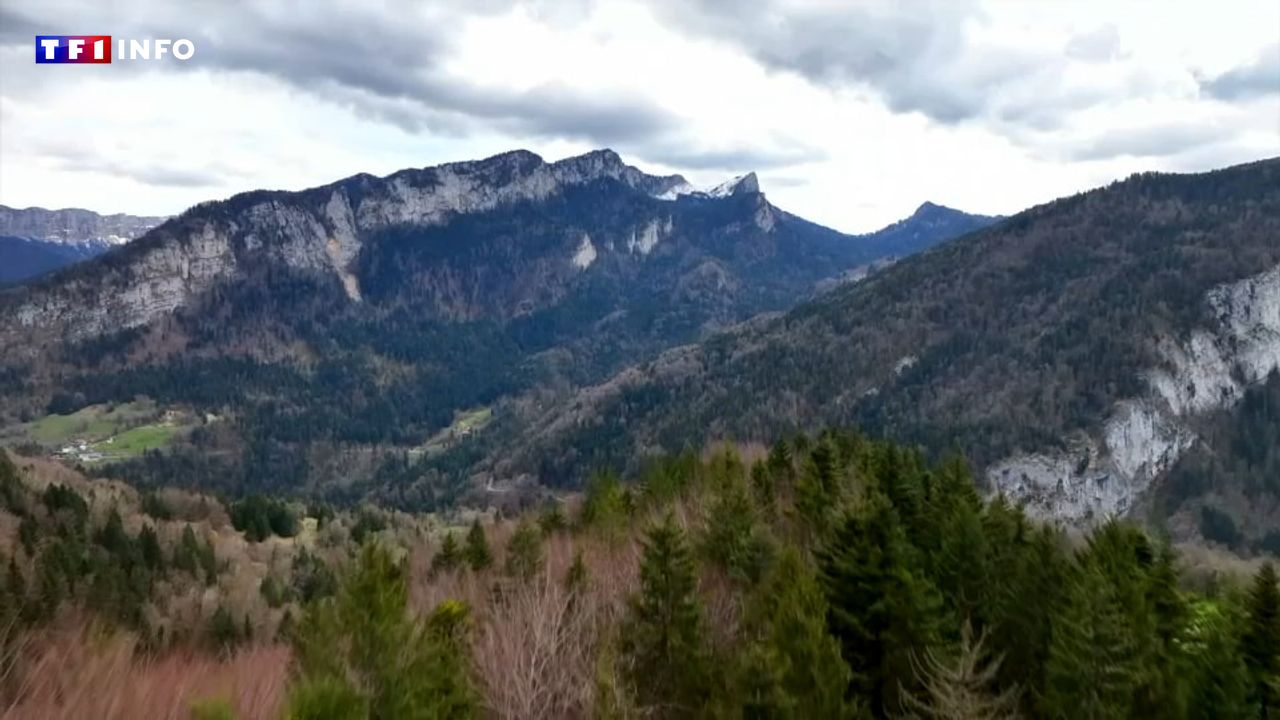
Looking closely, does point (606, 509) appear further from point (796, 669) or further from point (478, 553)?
point (796, 669)

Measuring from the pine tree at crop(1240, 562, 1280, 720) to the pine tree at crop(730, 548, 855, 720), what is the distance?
14025 mm

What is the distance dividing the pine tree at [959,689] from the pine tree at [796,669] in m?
2.04

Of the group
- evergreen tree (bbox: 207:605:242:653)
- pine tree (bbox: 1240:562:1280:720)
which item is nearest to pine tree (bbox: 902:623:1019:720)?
pine tree (bbox: 1240:562:1280:720)

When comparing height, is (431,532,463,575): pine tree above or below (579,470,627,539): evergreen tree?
below

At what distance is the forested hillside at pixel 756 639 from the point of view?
1207cm

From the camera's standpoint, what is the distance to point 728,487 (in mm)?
50188

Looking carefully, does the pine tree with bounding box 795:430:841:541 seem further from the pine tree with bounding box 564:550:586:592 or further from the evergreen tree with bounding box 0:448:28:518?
the evergreen tree with bounding box 0:448:28:518

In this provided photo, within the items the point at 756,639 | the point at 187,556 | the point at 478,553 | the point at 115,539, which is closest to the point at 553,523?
the point at 478,553

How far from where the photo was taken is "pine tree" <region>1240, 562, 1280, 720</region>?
1007 inches

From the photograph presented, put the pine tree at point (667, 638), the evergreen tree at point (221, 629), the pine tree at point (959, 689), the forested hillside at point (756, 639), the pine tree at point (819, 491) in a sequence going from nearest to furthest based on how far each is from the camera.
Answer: the forested hillside at point (756, 639) → the pine tree at point (959, 689) → the pine tree at point (667, 638) → the evergreen tree at point (221, 629) → the pine tree at point (819, 491)

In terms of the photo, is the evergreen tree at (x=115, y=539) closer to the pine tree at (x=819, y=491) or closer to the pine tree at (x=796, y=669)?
the pine tree at (x=819, y=491)

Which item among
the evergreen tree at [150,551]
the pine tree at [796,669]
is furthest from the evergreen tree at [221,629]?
the evergreen tree at [150,551]

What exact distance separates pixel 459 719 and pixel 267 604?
218 feet

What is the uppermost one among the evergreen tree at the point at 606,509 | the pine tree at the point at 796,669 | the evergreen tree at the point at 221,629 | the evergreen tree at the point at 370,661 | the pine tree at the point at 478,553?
the evergreen tree at the point at 370,661
